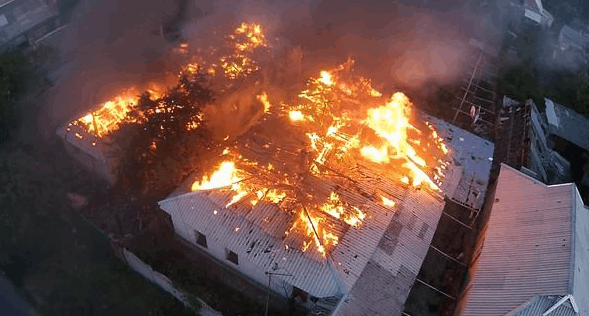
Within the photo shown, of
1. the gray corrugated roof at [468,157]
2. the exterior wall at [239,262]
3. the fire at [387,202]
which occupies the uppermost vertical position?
the gray corrugated roof at [468,157]

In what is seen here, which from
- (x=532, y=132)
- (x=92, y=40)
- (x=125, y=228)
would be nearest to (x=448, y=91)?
(x=532, y=132)

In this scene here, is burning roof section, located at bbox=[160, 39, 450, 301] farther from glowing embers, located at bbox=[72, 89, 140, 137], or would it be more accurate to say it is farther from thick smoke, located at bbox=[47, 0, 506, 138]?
thick smoke, located at bbox=[47, 0, 506, 138]

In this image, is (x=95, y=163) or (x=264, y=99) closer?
(x=95, y=163)

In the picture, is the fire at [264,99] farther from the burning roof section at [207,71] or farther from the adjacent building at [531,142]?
the adjacent building at [531,142]

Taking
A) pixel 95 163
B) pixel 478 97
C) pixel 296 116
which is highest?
pixel 478 97

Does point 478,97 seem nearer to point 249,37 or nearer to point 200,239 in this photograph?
point 249,37

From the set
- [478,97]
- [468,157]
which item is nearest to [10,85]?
[468,157]

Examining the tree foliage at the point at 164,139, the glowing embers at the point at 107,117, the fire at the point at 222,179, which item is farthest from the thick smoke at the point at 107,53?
the fire at the point at 222,179
